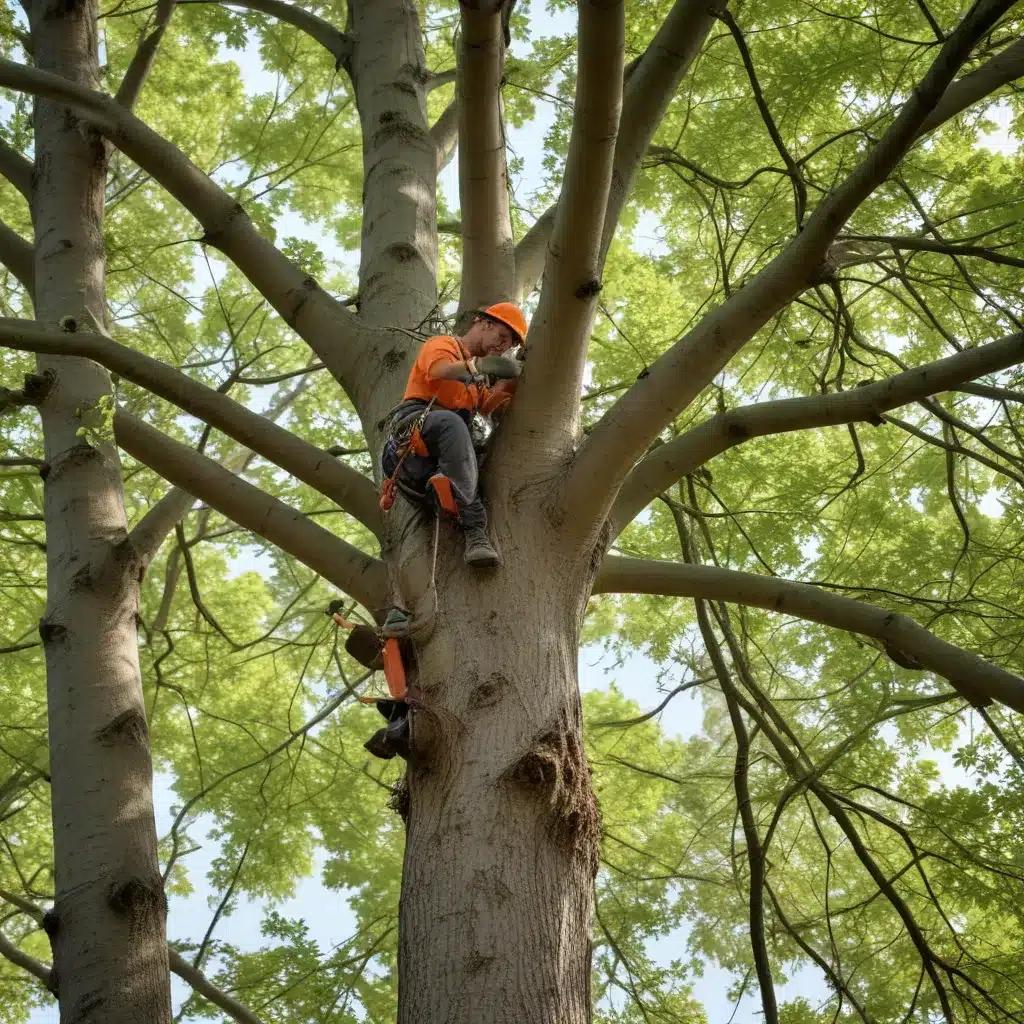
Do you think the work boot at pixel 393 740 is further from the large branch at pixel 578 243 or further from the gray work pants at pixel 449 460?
the large branch at pixel 578 243

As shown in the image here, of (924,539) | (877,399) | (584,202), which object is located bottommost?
(877,399)

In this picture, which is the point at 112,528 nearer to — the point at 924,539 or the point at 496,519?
the point at 496,519

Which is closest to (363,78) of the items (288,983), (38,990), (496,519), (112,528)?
(112,528)

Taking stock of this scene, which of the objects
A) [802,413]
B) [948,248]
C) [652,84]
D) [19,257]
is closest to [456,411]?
[802,413]

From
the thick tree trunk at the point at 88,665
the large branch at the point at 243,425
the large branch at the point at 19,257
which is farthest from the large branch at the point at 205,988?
the large branch at the point at 19,257

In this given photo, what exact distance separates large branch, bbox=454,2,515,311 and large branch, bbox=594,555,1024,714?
1039mm

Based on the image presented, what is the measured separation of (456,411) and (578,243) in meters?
0.70

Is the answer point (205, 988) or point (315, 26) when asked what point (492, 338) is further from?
point (205, 988)

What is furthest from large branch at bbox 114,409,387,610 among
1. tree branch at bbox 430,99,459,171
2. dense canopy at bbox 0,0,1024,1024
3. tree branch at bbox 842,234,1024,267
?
tree branch at bbox 430,99,459,171

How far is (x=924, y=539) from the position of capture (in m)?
5.75

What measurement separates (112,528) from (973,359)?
293 cm

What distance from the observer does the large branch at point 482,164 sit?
9.57ft

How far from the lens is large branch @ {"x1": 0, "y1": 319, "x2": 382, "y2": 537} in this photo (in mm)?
3166

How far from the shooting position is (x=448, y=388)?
3.17 metres
